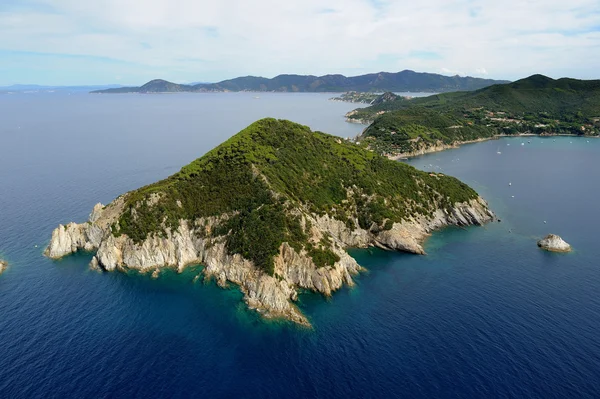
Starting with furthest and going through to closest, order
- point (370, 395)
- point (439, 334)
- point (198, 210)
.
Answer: point (198, 210) → point (439, 334) → point (370, 395)

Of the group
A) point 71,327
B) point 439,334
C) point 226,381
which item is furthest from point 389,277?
point 71,327

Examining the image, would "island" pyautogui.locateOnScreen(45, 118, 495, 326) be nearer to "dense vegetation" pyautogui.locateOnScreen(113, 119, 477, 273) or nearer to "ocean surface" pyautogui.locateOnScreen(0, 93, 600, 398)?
"dense vegetation" pyautogui.locateOnScreen(113, 119, 477, 273)

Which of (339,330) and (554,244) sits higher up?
(554,244)

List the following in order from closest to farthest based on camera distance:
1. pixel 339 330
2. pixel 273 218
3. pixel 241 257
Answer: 1. pixel 339 330
2. pixel 241 257
3. pixel 273 218

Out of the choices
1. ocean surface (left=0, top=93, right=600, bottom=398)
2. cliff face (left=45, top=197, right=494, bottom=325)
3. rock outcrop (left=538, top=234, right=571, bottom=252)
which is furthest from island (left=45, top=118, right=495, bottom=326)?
rock outcrop (left=538, top=234, right=571, bottom=252)

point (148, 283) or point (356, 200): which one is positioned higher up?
point (356, 200)

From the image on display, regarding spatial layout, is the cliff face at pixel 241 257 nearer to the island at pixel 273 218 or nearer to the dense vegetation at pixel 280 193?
the island at pixel 273 218

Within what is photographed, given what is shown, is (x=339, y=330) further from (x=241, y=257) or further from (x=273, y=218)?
(x=273, y=218)

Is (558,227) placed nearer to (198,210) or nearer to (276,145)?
(276,145)

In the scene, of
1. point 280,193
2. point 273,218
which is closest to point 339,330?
point 273,218
